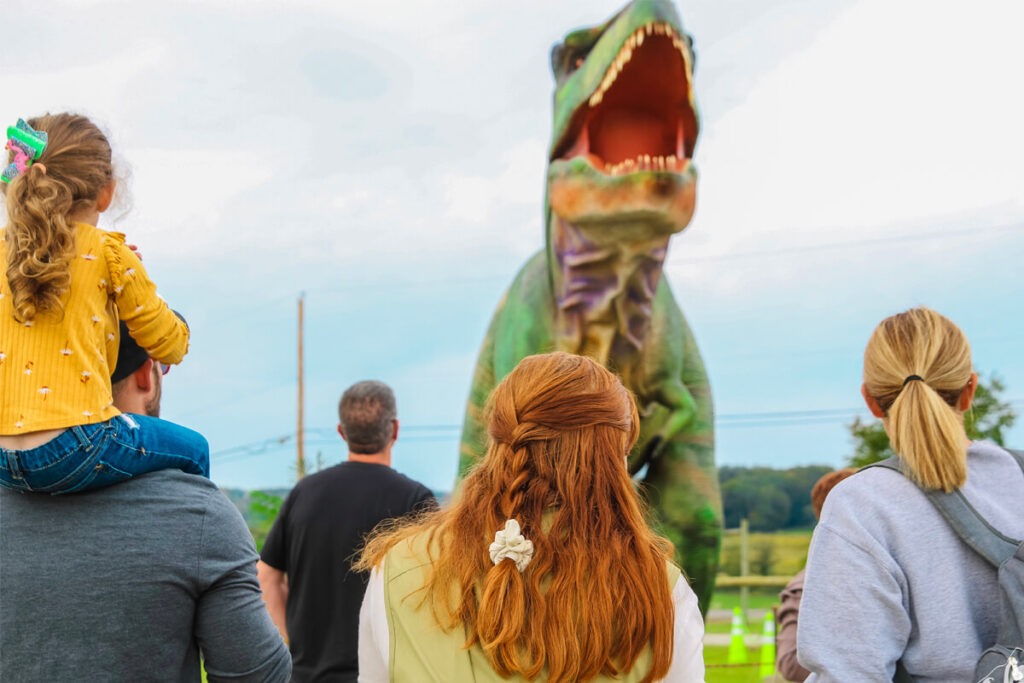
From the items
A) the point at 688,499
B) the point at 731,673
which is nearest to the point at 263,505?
the point at 688,499

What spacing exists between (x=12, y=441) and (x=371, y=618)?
65cm

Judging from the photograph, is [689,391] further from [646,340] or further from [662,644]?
[662,644]

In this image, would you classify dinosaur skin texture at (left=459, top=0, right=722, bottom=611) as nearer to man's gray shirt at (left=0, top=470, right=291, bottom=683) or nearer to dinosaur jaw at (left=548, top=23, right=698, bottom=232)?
dinosaur jaw at (left=548, top=23, right=698, bottom=232)

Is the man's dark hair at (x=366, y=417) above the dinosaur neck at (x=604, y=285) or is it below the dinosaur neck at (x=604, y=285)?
below

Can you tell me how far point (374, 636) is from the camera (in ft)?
4.79

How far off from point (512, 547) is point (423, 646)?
0.62 ft

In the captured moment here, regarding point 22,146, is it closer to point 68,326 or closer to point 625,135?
point 68,326

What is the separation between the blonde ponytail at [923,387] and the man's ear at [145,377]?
1.37 m

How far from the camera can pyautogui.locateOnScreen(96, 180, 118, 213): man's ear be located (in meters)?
1.84

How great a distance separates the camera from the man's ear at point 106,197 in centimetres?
184

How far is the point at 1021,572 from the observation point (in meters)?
1.63

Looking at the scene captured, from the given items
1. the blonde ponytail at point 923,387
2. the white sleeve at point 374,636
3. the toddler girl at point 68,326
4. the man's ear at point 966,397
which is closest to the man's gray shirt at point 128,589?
the toddler girl at point 68,326

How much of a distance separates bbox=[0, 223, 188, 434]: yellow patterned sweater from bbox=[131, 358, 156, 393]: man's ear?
60 millimetres

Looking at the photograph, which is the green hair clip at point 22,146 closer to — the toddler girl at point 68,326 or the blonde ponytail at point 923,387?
the toddler girl at point 68,326
